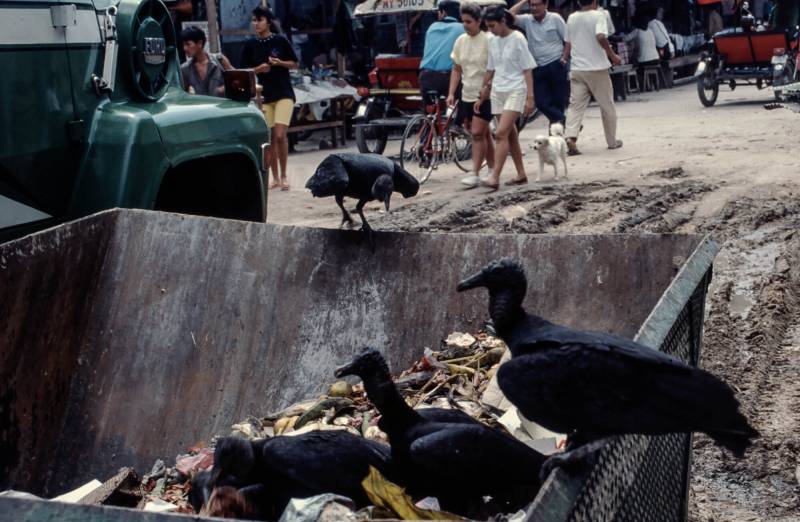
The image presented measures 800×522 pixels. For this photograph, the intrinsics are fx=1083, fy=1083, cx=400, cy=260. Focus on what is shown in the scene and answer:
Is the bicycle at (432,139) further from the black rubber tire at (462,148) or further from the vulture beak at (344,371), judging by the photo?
the vulture beak at (344,371)

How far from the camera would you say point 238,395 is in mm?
4047

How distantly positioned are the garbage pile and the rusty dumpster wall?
15 cm

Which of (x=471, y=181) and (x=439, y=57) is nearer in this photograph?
(x=471, y=181)

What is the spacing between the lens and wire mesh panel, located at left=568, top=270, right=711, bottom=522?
195 cm

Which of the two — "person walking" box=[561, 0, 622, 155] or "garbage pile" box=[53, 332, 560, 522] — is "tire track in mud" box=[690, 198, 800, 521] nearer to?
"garbage pile" box=[53, 332, 560, 522]

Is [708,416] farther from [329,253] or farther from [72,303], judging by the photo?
[72,303]

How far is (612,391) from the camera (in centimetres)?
208

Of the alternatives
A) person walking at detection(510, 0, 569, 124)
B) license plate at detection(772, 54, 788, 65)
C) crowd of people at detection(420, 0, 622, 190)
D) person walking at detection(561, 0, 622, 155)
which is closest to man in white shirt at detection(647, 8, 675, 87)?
license plate at detection(772, 54, 788, 65)

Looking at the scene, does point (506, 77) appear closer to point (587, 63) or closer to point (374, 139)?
point (587, 63)

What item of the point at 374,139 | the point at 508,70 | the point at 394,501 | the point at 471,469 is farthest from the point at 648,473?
the point at 374,139

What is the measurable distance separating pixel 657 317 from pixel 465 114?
10.1 meters

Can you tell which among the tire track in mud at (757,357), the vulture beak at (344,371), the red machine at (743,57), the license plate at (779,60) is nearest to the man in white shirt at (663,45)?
the red machine at (743,57)

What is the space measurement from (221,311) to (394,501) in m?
2.04

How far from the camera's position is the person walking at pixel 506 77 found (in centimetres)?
1042
